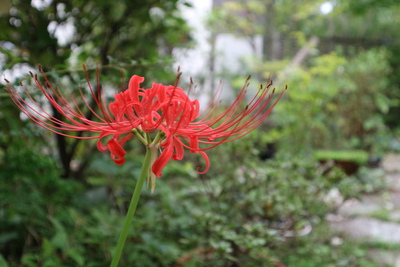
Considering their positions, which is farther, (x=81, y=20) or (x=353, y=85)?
(x=353, y=85)

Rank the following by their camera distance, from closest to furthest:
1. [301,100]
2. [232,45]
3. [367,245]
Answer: [367,245]
[301,100]
[232,45]

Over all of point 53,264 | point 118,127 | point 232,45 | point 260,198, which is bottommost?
point 53,264

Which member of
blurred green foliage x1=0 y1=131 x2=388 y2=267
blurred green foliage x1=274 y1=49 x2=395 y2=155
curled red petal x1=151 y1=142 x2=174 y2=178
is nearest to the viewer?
curled red petal x1=151 y1=142 x2=174 y2=178

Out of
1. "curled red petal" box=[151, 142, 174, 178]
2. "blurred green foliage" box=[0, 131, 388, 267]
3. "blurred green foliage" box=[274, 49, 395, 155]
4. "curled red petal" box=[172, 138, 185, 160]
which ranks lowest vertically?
"blurred green foliage" box=[0, 131, 388, 267]

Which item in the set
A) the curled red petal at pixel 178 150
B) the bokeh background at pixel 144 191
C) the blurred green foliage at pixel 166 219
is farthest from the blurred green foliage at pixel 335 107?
the curled red petal at pixel 178 150

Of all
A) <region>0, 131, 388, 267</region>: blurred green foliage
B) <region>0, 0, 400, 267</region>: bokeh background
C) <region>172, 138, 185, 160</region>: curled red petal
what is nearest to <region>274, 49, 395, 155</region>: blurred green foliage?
<region>0, 0, 400, 267</region>: bokeh background

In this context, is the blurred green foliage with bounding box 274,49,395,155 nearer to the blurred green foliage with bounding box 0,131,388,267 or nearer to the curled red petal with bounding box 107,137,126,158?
the blurred green foliage with bounding box 0,131,388,267

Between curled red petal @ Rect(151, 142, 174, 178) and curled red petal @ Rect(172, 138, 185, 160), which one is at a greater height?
curled red petal @ Rect(172, 138, 185, 160)

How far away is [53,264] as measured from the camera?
1110 mm

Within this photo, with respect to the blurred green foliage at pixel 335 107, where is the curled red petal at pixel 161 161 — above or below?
below

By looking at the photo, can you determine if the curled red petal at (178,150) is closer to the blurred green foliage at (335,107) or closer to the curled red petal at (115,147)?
the curled red petal at (115,147)

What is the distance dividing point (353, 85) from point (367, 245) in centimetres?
305

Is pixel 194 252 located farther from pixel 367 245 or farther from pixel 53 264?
pixel 367 245

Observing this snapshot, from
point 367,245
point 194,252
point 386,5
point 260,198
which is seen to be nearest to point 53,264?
point 194,252
